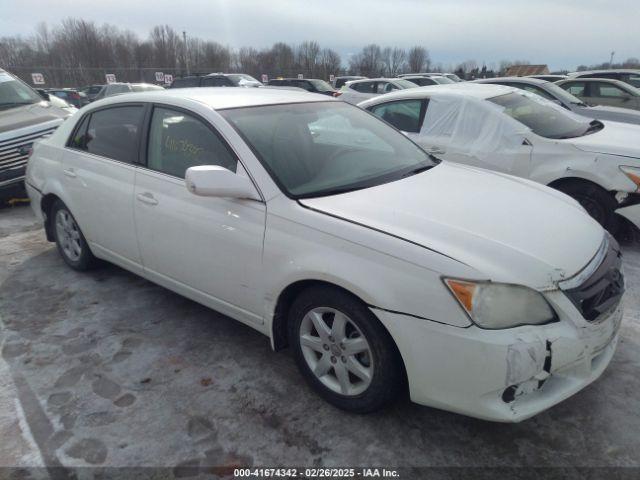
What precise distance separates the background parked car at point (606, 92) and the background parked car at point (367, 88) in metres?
5.67

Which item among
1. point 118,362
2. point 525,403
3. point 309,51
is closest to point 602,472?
point 525,403

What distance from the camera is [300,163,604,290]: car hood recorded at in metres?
2.05

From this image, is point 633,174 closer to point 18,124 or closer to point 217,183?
point 217,183

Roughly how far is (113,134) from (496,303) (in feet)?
9.98

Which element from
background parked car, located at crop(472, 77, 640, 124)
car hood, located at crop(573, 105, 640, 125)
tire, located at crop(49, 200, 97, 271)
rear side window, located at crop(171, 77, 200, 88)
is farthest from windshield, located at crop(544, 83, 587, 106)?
rear side window, located at crop(171, 77, 200, 88)

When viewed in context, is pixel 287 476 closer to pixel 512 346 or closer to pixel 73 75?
pixel 512 346

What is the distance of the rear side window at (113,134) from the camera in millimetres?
3381

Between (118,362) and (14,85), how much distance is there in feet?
21.0

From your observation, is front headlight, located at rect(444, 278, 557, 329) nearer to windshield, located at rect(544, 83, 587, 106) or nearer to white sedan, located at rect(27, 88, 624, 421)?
white sedan, located at rect(27, 88, 624, 421)

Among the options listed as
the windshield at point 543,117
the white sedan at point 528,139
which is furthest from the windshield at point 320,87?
the windshield at point 543,117

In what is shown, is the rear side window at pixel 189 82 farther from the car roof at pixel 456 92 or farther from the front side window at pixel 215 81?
the car roof at pixel 456 92

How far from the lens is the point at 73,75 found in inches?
1406

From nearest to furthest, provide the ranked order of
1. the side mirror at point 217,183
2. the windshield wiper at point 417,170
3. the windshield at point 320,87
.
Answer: the side mirror at point 217,183, the windshield wiper at point 417,170, the windshield at point 320,87

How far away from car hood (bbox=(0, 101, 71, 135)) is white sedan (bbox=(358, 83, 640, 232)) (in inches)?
182
